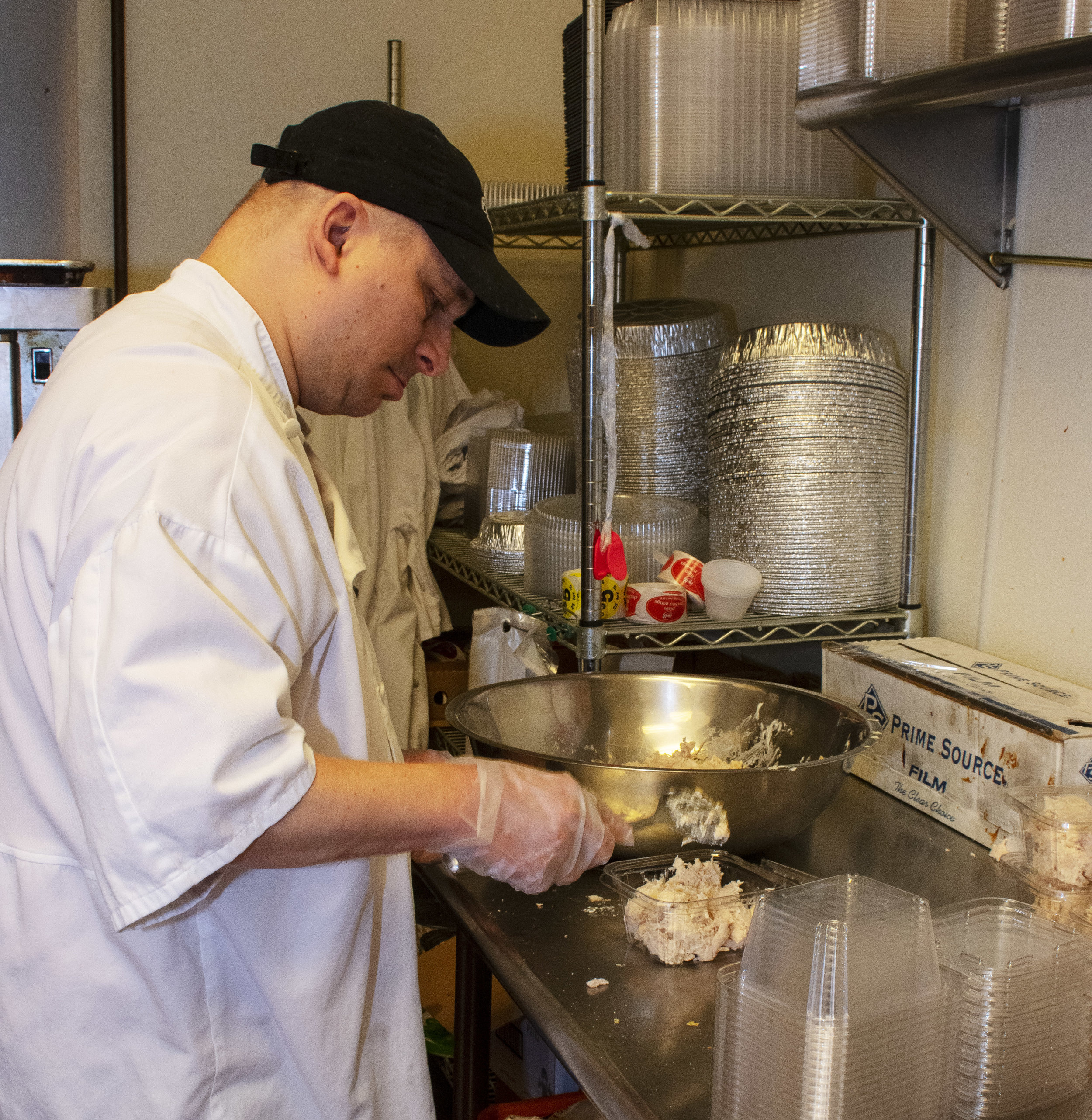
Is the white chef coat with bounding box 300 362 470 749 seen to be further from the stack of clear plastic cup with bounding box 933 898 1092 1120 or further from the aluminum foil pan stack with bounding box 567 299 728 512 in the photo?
the stack of clear plastic cup with bounding box 933 898 1092 1120

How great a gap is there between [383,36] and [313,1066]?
254 cm

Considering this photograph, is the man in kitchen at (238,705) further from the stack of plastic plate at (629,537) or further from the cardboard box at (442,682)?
the cardboard box at (442,682)

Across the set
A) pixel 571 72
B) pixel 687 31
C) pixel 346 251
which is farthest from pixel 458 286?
pixel 571 72

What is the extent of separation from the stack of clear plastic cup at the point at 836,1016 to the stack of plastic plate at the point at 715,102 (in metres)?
1.15

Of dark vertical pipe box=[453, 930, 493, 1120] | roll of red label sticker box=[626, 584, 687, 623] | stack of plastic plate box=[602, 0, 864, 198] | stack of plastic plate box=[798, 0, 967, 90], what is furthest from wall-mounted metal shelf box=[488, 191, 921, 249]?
dark vertical pipe box=[453, 930, 493, 1120]

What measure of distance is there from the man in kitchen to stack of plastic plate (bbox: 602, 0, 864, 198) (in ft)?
2.25

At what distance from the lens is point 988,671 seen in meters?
1.52

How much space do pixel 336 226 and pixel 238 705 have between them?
446 mm

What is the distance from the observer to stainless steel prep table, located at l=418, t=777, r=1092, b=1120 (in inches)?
37.1

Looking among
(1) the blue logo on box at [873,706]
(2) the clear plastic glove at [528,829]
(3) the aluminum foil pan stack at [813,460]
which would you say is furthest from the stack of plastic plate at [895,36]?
(2) the clear plastic glove at [528,829]

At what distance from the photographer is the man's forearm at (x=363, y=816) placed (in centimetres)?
84

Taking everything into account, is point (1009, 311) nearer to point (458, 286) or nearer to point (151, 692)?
point (458, 286)

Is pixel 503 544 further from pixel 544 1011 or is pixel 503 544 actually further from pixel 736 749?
pixel 544 1011

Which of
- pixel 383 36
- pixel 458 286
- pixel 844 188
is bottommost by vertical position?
pixel 458 286
